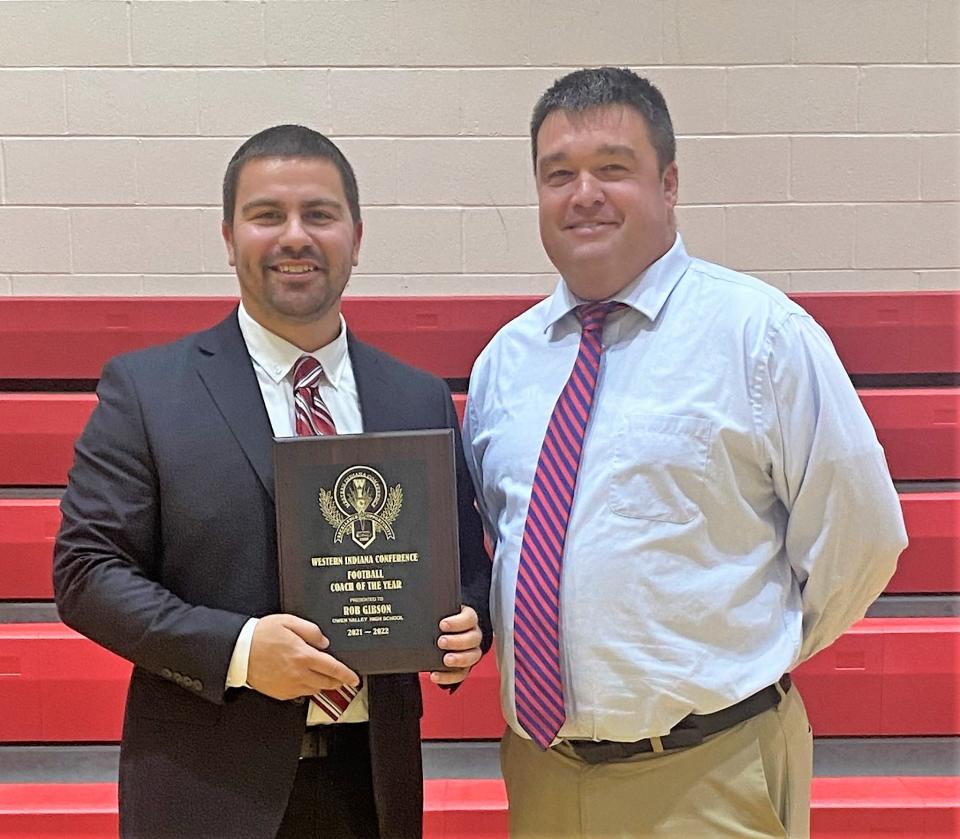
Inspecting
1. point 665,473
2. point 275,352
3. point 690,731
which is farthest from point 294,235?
point 690,731

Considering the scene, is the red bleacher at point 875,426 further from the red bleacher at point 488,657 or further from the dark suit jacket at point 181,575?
the dark suit jacket at point 181,575

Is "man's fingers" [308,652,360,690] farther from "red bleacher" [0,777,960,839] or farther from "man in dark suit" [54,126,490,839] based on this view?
"red bleacher" [0,777,960,839]

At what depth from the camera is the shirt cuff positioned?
1.15 metres

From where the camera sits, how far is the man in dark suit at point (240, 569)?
1.16m

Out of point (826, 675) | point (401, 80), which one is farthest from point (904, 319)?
point (401, 80)

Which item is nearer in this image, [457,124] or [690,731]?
[690,731]

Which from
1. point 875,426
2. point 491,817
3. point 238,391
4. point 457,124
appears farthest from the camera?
point 457,124

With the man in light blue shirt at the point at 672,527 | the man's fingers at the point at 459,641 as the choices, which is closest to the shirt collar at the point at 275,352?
the man in light blue shirt at the point at 672,527

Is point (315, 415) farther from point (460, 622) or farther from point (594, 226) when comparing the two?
point (594, 226)

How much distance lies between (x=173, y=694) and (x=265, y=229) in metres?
0.63

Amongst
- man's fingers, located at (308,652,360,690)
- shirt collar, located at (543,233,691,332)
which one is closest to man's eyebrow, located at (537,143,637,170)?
shirt collar, located at (543,233,691,332)

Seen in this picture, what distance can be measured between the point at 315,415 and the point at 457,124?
1.99 meters

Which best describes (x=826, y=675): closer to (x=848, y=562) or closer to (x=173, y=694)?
(x=848, y=562)

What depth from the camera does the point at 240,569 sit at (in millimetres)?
1208
